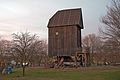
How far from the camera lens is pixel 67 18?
4850cm

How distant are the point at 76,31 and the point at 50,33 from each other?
5653mm

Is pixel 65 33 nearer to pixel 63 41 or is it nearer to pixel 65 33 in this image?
pixel 65 33

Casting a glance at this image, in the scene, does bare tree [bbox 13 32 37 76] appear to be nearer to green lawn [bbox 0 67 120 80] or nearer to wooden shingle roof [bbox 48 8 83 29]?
green lawn [bbox 0 67 120 80]

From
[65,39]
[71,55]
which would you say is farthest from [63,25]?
[71,55]

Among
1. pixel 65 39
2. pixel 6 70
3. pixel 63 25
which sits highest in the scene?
pixel 63 25

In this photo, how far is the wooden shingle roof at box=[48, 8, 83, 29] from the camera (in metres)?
47.4

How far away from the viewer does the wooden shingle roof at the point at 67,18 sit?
4741cm

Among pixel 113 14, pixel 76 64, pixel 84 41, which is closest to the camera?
pixel 113 14

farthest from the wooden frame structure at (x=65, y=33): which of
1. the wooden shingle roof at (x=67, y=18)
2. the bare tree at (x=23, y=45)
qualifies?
the bare tree at (x=23, y=45)

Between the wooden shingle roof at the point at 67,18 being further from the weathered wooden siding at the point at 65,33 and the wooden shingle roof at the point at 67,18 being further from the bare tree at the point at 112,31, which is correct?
the bare tree at the point at 112,31

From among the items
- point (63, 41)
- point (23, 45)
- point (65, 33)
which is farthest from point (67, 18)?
point (23, 45)

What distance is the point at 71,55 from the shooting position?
46.3m

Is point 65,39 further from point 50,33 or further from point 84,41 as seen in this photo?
point 84,41

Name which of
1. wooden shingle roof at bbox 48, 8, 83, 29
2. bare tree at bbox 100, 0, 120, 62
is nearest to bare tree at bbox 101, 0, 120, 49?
bare tree at bbox 100, 0, 120, 62
